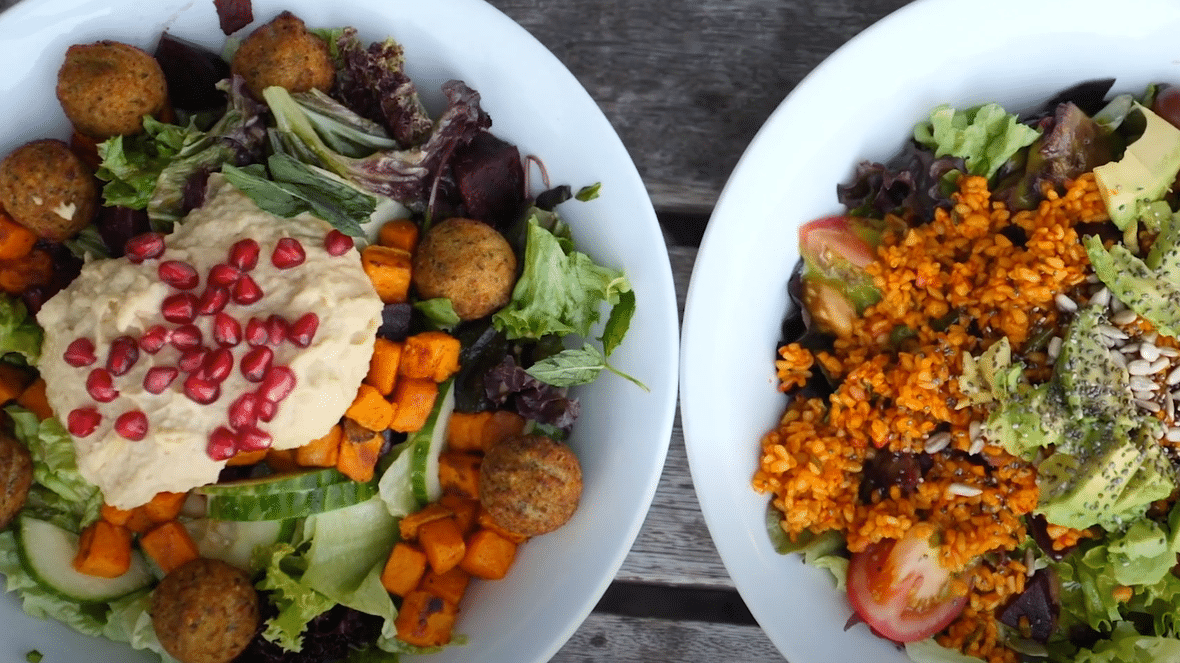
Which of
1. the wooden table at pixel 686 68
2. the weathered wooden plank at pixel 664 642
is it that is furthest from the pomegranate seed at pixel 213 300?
the weathered wooden plank at pixel 664 642

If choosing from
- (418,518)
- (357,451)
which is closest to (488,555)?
(418,518)

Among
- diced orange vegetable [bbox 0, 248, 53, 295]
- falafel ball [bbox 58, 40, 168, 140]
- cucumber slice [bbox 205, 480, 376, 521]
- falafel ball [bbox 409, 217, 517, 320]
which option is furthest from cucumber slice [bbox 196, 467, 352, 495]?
falafel ball [bbox 58, 40, 168, 140]

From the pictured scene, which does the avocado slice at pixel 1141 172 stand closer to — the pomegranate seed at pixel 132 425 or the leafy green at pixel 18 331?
the pomegranate seed at pixel 132 425

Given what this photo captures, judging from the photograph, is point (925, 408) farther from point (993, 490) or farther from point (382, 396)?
point (382, 396)

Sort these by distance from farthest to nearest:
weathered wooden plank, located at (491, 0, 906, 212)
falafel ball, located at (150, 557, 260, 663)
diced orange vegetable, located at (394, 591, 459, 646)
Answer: weathered wooden plank, located at (491, 0, 906, 212) → diced orange vegetable, located at (394, 591, 459, 646) → falafel ball, located at (150, 557, 260, 663)

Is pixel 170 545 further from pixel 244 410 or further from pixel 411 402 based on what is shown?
pixel 411 402

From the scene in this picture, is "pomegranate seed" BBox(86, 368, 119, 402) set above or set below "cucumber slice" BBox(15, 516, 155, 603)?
above

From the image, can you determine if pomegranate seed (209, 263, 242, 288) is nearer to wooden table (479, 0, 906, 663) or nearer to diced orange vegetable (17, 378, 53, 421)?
diced orange vegetable (17, 378, 53, 421)
